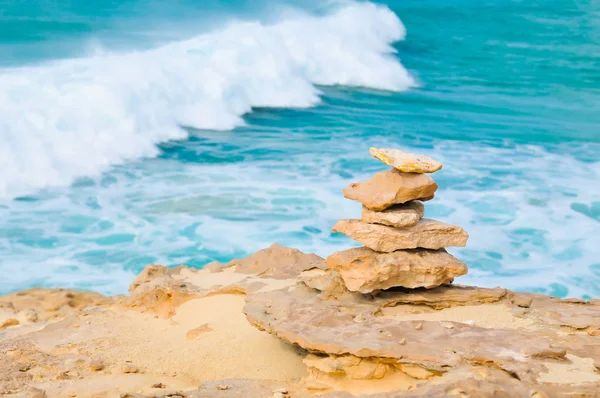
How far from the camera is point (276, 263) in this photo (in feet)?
28.1

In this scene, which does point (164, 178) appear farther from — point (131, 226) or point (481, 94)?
point (481, 94)

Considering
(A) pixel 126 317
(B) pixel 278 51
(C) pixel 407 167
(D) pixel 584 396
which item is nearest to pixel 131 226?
(A) pixel 126 317

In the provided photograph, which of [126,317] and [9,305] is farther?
[9,305]

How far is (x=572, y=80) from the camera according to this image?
920 inches

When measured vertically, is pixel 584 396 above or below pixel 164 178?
above

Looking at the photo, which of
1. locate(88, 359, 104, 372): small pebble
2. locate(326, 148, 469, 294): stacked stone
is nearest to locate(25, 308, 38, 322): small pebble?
locate(88, 359, 104, 372): small pebble

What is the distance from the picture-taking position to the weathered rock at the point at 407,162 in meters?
6.50

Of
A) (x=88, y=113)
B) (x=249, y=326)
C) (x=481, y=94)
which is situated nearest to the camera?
(x=249, y=326)

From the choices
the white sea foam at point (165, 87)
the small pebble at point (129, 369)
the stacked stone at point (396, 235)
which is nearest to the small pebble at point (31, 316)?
the small pebble at point (129, 369)

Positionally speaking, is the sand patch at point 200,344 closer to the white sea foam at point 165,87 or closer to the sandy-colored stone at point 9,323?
the sandy-colored stone at point 9,323

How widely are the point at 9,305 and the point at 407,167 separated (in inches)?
188

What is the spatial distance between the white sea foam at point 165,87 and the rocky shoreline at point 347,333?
22.0 ft

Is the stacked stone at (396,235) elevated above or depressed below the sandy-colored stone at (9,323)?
above

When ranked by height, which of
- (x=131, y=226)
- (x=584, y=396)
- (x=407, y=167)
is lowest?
(x=131, y=226)
